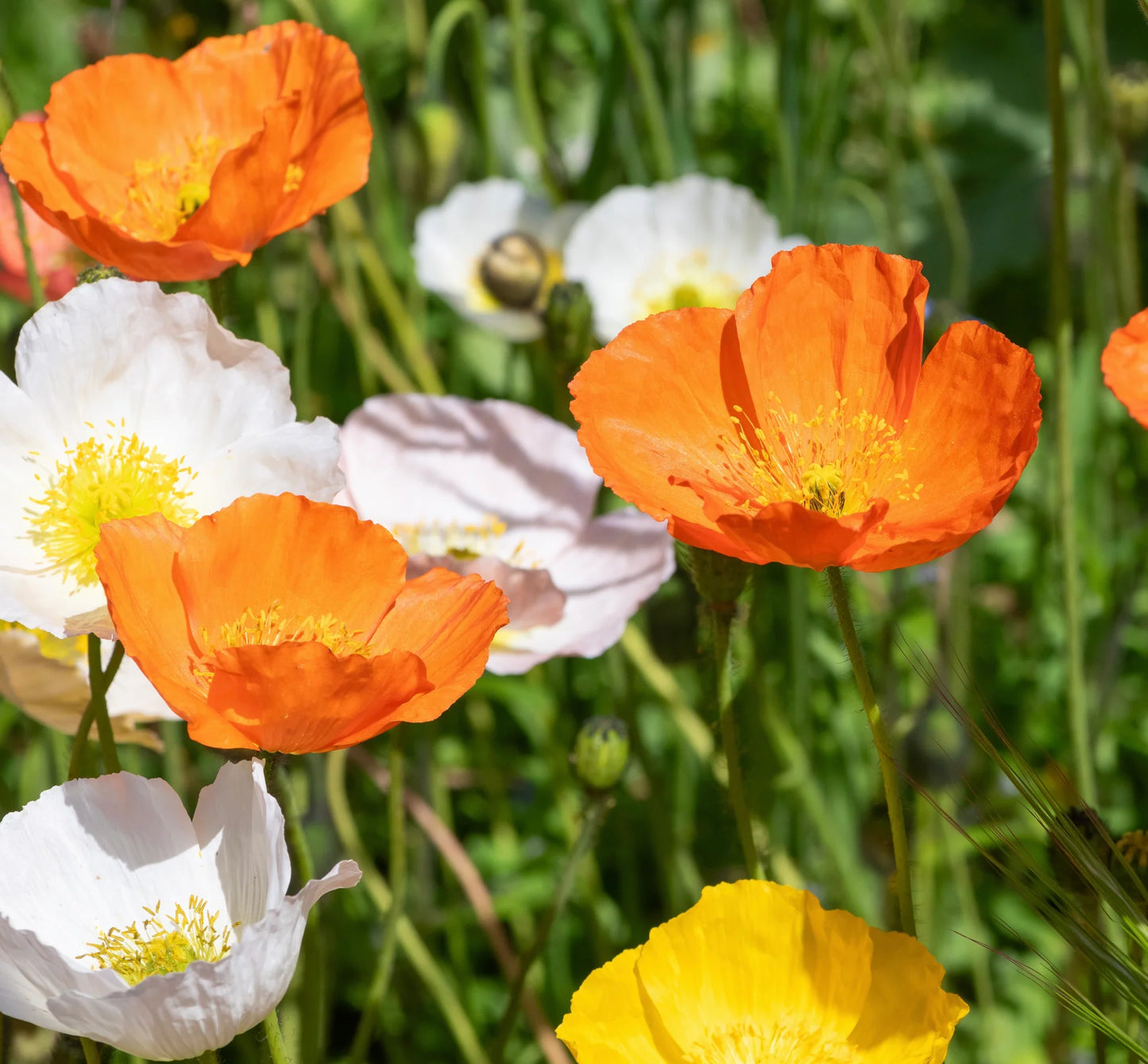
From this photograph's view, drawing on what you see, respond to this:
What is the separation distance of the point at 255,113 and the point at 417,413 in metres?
0.22

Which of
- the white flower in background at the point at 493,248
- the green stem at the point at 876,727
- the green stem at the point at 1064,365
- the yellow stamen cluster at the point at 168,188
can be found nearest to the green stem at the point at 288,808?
the green stem at the point at 876,727

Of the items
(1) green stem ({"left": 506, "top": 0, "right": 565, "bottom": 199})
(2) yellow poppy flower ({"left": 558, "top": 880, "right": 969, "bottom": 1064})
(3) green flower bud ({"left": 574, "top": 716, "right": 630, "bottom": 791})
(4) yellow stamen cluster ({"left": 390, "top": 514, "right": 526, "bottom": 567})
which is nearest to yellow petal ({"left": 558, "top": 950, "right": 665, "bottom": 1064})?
(2) yellow poppy flower ({"left": 558, "top": 880, "right": 969, "bottom": 1064})

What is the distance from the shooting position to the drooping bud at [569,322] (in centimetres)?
101

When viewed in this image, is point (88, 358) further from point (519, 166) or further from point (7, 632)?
point (519, 166)

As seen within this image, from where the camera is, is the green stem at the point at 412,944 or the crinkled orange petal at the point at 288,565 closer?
the crinkled orange petal at the point at 288,565

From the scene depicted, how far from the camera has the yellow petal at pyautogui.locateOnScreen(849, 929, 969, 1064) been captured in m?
0.58

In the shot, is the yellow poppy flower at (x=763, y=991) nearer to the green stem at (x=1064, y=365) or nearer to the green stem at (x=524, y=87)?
the green stem at (x=1064, y=365)

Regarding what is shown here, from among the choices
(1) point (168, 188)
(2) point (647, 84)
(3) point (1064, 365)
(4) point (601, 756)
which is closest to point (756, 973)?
(4) point (601, 756)

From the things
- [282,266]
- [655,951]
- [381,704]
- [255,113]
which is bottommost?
[282,266]

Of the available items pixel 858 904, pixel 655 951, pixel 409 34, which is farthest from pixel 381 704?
pixel 409 34

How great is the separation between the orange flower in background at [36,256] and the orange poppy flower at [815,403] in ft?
1.72

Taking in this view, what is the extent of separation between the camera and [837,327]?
0.73 m

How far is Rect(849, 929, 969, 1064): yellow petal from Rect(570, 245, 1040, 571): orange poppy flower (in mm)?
176

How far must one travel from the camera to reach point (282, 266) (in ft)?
5.66
